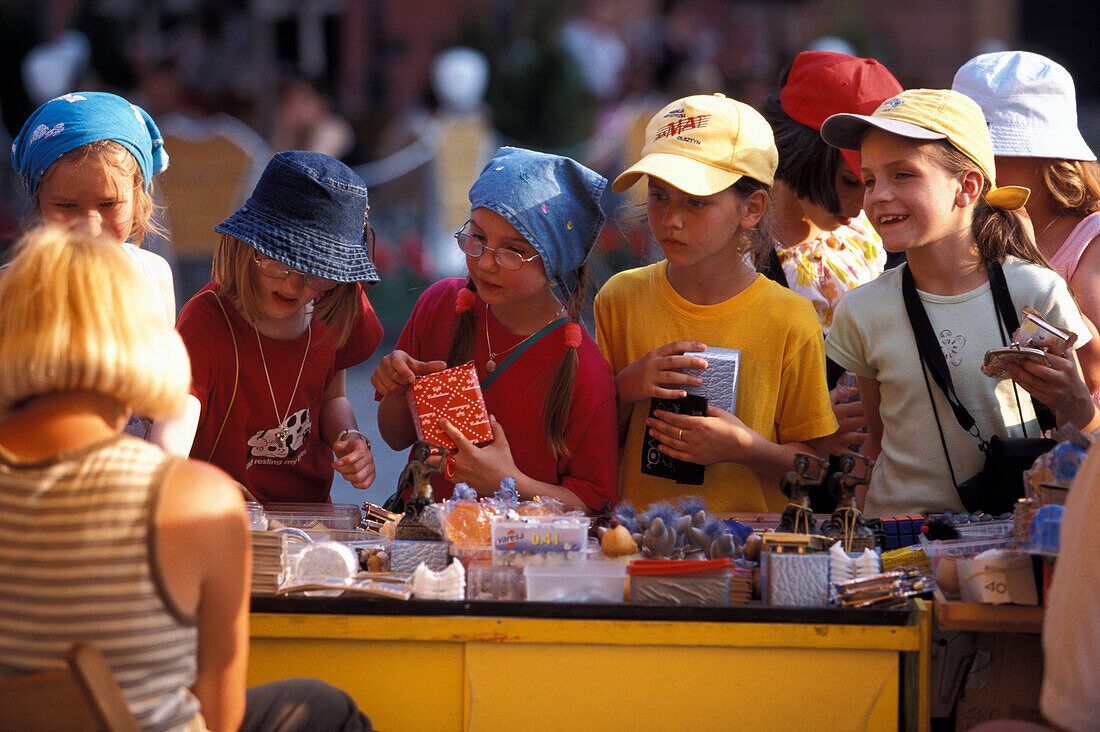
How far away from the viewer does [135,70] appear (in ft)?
39.2

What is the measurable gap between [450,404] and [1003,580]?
1281mm

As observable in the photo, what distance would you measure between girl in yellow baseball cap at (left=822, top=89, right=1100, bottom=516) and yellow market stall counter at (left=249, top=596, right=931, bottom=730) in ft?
2.44

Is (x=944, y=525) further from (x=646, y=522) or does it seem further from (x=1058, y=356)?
(x=646, y=522)

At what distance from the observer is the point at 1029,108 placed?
303 centimetres

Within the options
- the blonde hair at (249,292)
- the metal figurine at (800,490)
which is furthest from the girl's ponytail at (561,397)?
the metal figurine at (800,490)

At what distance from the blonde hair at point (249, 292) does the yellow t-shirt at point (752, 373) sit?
771 millimetres

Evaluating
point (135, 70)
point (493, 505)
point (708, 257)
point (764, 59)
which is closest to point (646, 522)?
point (493, 505)

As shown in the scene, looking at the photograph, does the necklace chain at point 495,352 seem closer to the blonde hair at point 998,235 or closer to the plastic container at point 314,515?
the plastic container at point 314,515

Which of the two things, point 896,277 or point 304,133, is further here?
point 304,133

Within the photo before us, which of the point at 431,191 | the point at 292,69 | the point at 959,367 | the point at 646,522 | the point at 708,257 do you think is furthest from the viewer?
the point at 292,69

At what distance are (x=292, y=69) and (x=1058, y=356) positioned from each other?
1212 centimetres

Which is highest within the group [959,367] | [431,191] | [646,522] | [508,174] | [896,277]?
[431,191]

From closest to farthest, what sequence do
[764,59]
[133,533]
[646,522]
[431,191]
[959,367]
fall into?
[133,533]
[646,522]
[959,367]
[431,191]
[764,59]

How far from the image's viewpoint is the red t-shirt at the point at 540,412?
2699mm
